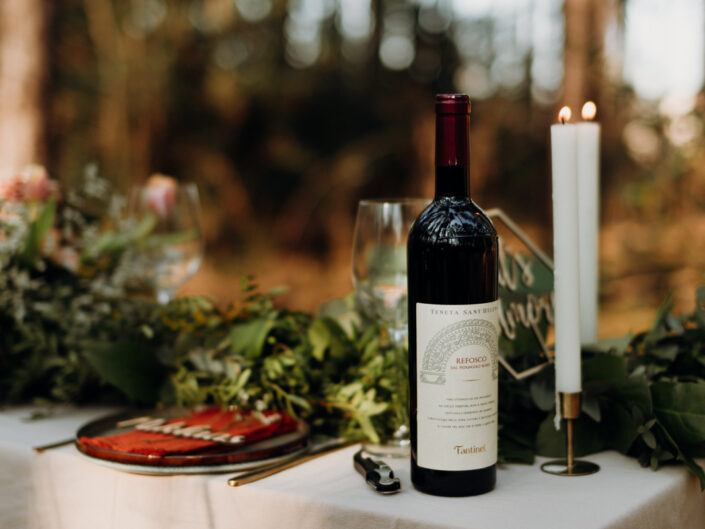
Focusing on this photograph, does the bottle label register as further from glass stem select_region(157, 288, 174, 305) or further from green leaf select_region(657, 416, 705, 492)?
glass stem select_region(157, 288, 174, 305)

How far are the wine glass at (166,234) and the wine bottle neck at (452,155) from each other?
658mm

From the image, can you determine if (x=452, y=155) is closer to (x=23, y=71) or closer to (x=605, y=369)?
(x=605, y=369)

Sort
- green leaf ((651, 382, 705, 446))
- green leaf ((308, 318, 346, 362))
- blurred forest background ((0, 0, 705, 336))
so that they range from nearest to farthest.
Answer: green leaf ((651, 382, 705, 446)) < green leaf ((308, 318, 346, 362)) < blurred forest background ((0, 0, 705, 336))

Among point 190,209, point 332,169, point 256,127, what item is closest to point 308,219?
point 332,169

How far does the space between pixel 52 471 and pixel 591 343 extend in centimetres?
69

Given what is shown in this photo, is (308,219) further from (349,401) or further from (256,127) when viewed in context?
(349,401)

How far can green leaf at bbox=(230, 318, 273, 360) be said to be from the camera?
971 mm

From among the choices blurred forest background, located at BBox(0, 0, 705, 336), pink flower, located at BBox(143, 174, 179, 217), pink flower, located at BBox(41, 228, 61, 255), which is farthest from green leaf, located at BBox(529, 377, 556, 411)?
blurred forest background, located at BBox(0, 0, 705, 336)

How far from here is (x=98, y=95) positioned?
17.7ft

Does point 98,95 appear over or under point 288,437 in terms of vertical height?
over

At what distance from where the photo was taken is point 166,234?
1.25 metres

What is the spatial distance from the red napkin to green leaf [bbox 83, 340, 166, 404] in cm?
12

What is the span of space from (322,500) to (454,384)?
0.17m

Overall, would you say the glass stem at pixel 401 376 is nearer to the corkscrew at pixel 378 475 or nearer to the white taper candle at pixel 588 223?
the corkscrew at pixel 378 475
